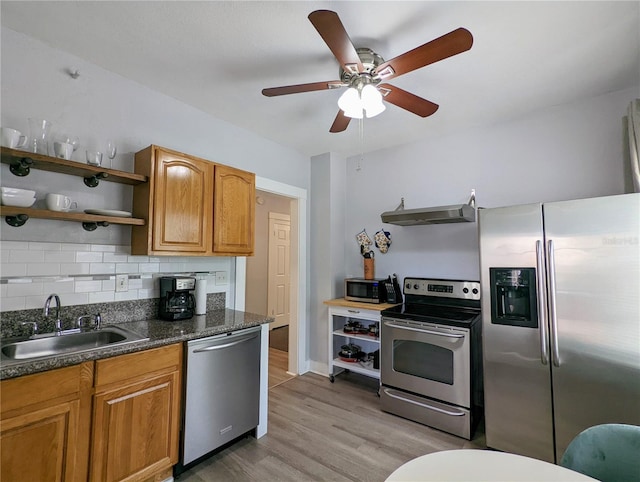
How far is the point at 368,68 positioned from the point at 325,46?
0.33 metres

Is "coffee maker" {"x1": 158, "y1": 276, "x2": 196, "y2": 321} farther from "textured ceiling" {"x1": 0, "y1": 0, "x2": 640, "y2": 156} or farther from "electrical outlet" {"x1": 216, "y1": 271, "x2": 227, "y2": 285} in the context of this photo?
"textured ceiling" {"x1": 0, "y1": 0, "x2": 640, "y2": 156}

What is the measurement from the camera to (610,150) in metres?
2.39

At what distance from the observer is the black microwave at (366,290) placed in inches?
126

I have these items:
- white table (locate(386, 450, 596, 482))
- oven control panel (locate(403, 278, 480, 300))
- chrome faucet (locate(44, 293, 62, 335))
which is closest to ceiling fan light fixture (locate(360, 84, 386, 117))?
white table (locate(386, 450, 596, 482))

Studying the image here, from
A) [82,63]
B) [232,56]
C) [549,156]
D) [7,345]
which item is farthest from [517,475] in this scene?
[82,63]

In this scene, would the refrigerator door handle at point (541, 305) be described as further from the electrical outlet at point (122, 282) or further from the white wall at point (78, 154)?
the electrical outlet at point (122, 282)

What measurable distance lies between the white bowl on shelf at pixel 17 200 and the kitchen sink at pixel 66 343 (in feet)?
2.41

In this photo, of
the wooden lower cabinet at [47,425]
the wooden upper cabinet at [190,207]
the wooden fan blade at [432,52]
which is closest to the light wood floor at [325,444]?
the wooden lower cabinet at [47,425]

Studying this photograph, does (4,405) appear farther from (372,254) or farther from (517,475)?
(372,254)

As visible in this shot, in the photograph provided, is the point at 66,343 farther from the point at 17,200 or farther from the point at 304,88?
the point at 304,88

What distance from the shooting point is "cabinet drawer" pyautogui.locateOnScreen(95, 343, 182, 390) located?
153 cm

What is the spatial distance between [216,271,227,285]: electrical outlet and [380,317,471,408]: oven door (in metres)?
1.53

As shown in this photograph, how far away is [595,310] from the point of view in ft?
5.99

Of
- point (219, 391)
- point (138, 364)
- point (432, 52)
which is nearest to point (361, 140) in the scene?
point (432, 52)
